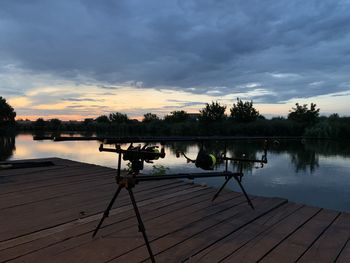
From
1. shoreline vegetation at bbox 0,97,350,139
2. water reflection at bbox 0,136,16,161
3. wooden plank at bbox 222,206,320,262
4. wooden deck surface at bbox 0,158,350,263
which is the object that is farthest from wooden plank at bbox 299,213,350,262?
shoreline vegetation at bbox 0,97,350,139

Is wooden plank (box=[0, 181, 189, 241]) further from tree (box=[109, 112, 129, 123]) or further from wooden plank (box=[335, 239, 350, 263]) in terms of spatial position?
tree (box=[109, 112, 129, 123])

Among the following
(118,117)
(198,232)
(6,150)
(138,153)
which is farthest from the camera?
(118,117)

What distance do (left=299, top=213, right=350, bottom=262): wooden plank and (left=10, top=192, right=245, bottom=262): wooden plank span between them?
1.25 meters

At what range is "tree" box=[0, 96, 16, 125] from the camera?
1914 inches

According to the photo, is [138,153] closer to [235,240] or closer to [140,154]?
[140,154]

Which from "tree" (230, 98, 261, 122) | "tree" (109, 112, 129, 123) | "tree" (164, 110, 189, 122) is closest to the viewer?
"tree" (109, 112, 129, 123)

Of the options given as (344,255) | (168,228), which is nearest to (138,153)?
(168,228)

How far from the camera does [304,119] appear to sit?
4328 centimetres

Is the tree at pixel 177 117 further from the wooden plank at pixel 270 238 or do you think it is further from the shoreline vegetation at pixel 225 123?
the wooden plank at pixel 270 238

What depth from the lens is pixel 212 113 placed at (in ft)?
157

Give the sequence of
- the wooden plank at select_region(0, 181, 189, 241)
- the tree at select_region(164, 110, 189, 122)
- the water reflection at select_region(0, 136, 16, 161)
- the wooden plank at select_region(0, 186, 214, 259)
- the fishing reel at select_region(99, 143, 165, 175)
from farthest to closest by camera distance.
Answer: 1. the tree at select_region(164, 110, 189, 122)
2. the water reflection at select_region(0, 136, 16, 161)
3. the wooden plank at select_region(0, 181, 189, 241)
4. the wooden plank at select_region(0, 186, 214, 259)
5. the fishing reel at select_region(99, 143, 165, 175)

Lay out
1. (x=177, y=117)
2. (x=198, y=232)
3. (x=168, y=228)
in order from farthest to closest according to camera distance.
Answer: (x=177, y=117), (x=168, y=228), (x=198, y=232)

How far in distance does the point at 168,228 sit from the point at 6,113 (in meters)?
54.0

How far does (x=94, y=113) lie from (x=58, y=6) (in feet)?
71.2
